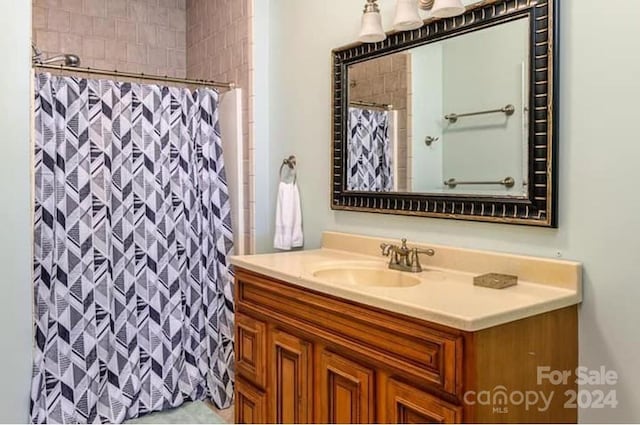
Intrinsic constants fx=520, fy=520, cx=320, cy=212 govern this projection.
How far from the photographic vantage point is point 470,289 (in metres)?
1.58

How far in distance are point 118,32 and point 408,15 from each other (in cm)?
238

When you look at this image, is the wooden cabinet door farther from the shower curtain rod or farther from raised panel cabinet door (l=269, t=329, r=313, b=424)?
the shower curtain rod

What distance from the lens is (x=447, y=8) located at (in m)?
1.72

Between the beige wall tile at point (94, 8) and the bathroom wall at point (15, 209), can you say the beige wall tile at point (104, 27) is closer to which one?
the beige wall tile at point (94, 8)

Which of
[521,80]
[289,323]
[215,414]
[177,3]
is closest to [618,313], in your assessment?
[521,80]

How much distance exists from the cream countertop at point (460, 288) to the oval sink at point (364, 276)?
0.04 metres

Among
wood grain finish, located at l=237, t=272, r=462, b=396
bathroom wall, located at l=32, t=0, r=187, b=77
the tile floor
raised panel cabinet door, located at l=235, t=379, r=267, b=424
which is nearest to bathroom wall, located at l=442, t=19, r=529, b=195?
wood grain finish, located at l=237, t=272, r=462, b=396

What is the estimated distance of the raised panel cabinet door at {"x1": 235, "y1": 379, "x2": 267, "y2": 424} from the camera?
2016 mm

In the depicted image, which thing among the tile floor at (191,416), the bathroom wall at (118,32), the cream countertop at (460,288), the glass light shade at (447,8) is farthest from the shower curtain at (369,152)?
the bathroom wall at (118,32)

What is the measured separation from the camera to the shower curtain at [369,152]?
2172 millimetres

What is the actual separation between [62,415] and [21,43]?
166 centimetres

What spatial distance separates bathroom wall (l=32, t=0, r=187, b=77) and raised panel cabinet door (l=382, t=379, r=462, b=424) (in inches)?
115

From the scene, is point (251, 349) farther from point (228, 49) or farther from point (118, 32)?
point (118, 32)

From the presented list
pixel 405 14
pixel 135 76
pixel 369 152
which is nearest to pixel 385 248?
pixel 369 152
